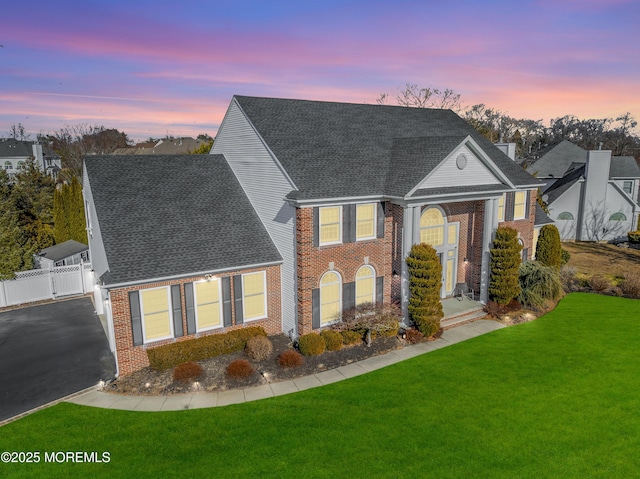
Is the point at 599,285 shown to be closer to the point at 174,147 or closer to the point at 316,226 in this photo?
the point at 316,226

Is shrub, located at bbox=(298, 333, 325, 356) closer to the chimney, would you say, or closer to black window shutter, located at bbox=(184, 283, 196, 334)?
black window shutter, located at bbox=(184, 283, 196, 334)

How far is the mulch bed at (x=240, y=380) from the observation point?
15.0 metres

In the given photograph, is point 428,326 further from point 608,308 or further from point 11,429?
point 11,429

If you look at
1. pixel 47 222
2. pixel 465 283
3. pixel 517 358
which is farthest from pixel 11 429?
pixel 47 222

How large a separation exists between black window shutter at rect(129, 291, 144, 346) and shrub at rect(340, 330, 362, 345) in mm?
8141

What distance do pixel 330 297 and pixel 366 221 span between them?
3821mm

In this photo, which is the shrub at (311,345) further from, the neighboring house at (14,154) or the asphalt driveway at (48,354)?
the neighboring house at (14,154)

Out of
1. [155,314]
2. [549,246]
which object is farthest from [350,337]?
[549,246]

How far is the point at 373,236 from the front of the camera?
1961 centimetres

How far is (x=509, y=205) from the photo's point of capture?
25344 mm

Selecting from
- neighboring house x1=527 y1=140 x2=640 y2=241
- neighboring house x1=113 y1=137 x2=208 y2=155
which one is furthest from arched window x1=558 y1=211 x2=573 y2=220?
neighboring house x1=113 y1=137 x2=208 y2=155

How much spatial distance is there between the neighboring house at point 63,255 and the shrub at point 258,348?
52.4ft

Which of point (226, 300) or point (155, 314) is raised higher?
point (226, 300)

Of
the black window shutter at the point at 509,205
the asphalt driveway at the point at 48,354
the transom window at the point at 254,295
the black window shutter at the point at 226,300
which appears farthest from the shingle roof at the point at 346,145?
the asphalt driveway at the point at 48,354
